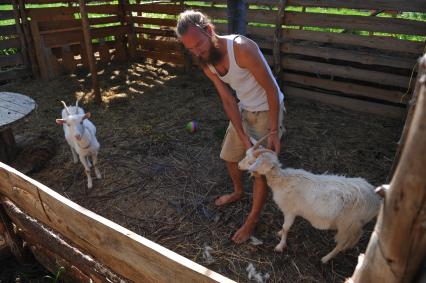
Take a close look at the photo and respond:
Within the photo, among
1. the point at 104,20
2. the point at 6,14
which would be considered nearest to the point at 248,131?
the point at 6,14

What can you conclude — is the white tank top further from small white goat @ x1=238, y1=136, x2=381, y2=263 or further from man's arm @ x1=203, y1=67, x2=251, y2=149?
small white goat @ x1=238, y1=136, x2=381, y2=263

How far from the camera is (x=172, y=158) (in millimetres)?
5348

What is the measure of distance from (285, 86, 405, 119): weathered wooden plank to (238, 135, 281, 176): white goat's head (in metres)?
4.16

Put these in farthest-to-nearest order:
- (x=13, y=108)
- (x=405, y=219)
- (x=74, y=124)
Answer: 1. (x=13, y=108)
2. (x=74, y=124)
3. (x=405, y=219)

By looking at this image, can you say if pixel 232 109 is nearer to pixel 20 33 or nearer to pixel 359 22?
pixel 359 22

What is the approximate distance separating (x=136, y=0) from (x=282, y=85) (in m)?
5.44

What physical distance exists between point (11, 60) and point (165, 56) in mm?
4007

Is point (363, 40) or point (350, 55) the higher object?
point (363, 40)

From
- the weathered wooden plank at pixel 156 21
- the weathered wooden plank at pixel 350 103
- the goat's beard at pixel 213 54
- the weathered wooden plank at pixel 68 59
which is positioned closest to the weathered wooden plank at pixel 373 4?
the weathered wooden plank at pixel 350 103

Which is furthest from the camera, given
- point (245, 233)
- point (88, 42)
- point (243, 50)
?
point (88, 42)

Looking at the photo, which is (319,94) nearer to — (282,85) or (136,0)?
(282,85)

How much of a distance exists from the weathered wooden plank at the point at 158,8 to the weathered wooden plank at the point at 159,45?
864mm

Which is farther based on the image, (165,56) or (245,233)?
(165,56)

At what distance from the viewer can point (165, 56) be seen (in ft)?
32.5
